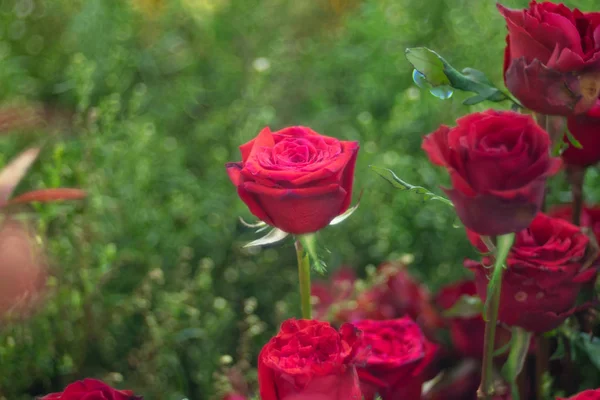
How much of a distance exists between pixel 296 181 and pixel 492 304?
0.13 m

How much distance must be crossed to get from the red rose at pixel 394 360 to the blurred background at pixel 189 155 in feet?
0.45

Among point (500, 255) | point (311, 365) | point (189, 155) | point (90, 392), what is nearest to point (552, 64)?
point (500, 255)

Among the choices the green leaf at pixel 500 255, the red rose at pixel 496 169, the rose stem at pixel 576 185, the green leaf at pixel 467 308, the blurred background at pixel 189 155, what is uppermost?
the red rose at pixel 496 169

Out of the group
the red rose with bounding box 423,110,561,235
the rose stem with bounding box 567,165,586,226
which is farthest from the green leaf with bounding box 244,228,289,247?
the rose stem with bounding box 567,165,586,226

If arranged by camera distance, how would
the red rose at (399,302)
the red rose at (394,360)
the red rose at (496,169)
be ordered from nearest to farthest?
the red rose at (496,169) → the red rose at (394,360) → the red rose at (399,302)

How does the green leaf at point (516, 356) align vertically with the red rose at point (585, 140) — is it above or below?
below

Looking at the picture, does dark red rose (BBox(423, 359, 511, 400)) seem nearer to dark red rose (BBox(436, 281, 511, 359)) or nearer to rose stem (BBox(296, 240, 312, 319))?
dark red rose (BBox(436, 281, 511, 359))

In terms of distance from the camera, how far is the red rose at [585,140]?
0.50m

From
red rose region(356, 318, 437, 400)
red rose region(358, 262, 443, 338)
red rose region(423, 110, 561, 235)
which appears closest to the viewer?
red rose region(423, 110, 561, 235)

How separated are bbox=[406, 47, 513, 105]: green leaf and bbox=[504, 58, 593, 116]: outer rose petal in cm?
3

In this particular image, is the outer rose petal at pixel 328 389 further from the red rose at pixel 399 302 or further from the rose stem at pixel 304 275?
the red rose at pixel 399 302

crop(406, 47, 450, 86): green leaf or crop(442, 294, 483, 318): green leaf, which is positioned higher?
crop(406, 47, 450, 86): green leaf

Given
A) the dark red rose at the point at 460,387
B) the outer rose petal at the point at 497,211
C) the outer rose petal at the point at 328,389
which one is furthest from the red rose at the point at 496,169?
the dark red rose at the point at 460,387

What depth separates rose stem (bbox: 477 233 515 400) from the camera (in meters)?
0.40
